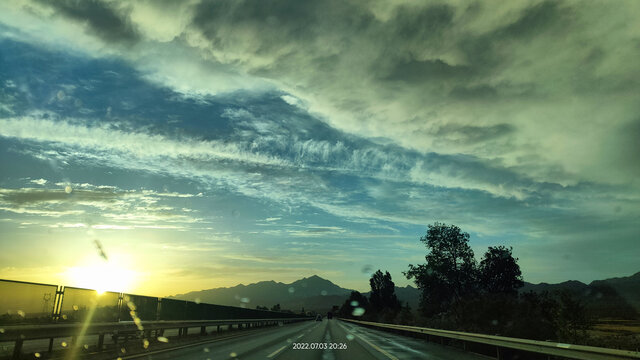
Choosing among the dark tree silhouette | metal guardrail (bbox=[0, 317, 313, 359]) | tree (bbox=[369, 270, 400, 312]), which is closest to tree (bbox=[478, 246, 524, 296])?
tree (bbox=[369, 270, 400, 312])

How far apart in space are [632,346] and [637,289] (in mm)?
170748

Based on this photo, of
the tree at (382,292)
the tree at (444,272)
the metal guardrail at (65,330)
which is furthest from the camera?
the tree at (382,292)

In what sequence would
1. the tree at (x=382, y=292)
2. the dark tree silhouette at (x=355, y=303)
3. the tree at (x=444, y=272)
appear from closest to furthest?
1. the tree at (x=444, y=272)
2. the tree at (x=382, y=292)
3. the dark tree silhouette at (x=355, y=303)

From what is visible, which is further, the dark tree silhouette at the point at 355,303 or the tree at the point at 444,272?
the dark tree silhouette at the point at 355,303

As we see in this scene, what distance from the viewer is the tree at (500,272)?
68500 mm

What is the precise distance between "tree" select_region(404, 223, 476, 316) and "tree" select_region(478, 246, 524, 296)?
2838 millimetres

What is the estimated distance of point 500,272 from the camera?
69625 millimetres

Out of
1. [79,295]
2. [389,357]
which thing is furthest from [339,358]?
[79,295]

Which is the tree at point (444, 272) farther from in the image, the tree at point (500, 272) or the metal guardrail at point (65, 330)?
the metal guardrail at point (65, 330)

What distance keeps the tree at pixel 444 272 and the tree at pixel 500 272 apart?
2838 mm

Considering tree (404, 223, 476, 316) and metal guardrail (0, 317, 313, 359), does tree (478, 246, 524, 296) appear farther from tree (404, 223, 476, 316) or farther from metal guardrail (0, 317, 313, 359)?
metal guardrail (0, 317, 313, 359)

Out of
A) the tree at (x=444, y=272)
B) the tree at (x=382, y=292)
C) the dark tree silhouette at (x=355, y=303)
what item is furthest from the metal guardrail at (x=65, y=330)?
the dark tree silhouette at (x=355, y=303)

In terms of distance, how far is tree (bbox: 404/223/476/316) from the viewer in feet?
212

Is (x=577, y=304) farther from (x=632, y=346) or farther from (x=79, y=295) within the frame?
(x=79, y=295)
